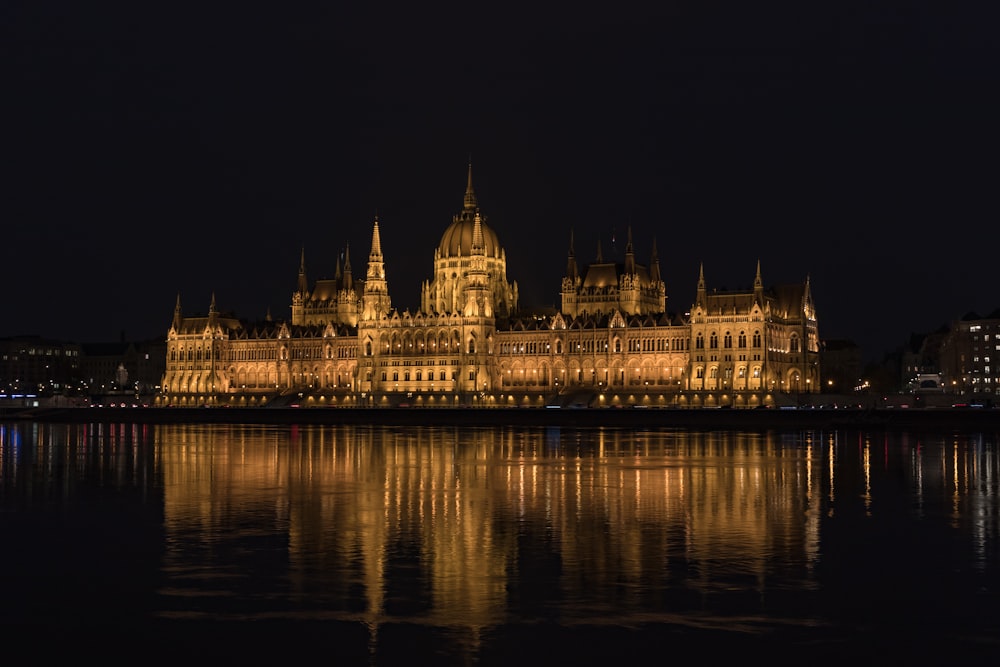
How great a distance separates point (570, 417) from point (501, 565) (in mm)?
88193

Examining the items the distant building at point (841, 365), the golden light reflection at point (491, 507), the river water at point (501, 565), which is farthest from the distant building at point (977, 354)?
the river water at point (501, 565)

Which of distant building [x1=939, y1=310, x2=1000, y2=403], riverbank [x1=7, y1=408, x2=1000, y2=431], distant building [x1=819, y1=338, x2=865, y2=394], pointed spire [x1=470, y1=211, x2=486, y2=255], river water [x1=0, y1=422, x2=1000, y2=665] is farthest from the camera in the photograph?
distant building [x1=819, y1=338, x2=865, y2=394]

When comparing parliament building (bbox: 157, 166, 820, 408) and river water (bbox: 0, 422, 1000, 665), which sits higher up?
parliament building (bbox: 157, 166, 820, 408)

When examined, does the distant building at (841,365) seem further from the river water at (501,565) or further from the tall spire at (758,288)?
the river water at (501,565)

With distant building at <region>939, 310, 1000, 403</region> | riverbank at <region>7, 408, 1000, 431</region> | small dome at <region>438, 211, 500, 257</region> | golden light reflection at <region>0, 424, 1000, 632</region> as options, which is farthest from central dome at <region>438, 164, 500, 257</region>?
golden light reflection at <region>0, 424, 1000, 632</region>

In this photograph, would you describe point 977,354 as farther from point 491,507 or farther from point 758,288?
point 491,507

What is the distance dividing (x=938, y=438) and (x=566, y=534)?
57264mm

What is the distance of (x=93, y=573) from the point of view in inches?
994

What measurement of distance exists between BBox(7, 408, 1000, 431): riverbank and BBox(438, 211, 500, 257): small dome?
39.0 meters

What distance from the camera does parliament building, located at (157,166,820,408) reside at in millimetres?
144500

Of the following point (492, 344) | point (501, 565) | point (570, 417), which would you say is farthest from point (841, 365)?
point (501, 565)

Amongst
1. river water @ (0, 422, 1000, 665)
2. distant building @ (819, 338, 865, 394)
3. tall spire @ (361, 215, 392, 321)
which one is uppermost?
tall spire @ (361, 215, 392, 321)

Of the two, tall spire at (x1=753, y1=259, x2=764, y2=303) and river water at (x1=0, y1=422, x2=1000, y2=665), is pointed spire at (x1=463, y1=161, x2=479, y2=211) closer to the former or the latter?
tall spire at (x1=753, y1=259, x2=764, y2=303)

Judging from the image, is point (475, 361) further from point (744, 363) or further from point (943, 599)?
point (943, 599)
